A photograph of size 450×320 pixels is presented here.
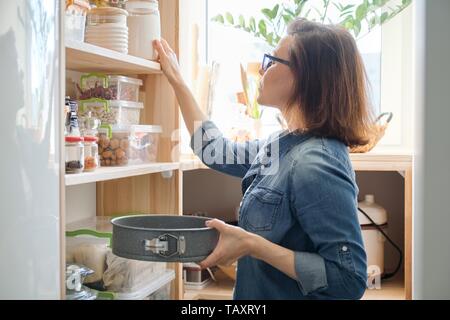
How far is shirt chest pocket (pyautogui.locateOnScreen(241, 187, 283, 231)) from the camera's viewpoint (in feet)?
3.17

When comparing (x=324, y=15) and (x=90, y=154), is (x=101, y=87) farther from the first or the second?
(x=324, y=15)

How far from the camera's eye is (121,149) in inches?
45.6

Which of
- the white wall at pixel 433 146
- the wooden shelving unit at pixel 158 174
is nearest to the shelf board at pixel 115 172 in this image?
the wooden shelving unit at pixel 158 174

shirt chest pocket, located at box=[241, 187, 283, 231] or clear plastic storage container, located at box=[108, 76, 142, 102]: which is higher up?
clear plastic storage container, located at box=[108, 76, 142, 102]

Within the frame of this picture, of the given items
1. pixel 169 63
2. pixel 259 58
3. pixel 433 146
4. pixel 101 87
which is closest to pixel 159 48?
pixel 169 63

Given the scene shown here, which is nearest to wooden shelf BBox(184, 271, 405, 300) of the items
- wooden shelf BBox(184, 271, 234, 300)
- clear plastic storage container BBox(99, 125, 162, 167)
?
wooden shelf BBox(184, 271, 234, 300)

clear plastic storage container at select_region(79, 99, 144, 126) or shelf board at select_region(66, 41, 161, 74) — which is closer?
shelf board at select_region(66, 41, 161, 74)

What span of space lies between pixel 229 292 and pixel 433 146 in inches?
33.0

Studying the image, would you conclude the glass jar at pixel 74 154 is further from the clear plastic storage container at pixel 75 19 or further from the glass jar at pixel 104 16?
the glass jar at pixel 104 16

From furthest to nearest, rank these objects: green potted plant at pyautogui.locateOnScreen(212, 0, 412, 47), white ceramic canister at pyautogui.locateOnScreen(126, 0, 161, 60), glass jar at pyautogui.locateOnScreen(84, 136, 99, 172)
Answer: green potted plant at pyautogui.locateOnScreen(212, 0, 412, 47) < white ceramic canister at pyautogui.locateOnScreen(126, 0, 161, 60) < glass jar at pyautogui.locateOnScreen(84, 136, 99, 172)

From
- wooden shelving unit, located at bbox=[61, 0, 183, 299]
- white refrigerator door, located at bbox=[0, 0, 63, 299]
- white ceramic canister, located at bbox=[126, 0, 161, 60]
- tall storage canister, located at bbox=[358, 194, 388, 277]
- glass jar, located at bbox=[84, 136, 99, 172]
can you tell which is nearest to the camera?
white refrigerator door, located at bbox=[0, 0, 63, 299]

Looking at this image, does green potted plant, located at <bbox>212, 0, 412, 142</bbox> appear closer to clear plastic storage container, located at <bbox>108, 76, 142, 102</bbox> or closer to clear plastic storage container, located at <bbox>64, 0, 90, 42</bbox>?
clear plastic storage container, located at <bbox>108, 76, 142, 102</bbox>

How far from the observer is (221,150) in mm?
1236

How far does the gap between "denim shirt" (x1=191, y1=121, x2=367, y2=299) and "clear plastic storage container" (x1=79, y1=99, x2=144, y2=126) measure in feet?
0.98
